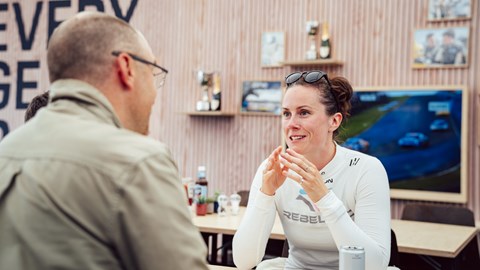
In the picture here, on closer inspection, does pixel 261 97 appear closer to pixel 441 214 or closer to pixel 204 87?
pixel 204 87

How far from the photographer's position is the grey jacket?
0.95 m

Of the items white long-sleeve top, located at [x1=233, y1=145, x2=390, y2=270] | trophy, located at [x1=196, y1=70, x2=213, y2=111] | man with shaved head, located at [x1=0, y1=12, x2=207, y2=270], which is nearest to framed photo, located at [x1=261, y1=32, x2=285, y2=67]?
trophy, located at [x1=196, y1=70, x2=213, y2=111]

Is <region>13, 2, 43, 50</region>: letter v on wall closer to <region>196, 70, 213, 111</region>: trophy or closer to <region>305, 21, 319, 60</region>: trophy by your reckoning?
<region>196, 70, 213, 111</region>: trophy

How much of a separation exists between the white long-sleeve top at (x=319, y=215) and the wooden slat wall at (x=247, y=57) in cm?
327

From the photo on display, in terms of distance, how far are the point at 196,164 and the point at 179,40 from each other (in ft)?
4.90

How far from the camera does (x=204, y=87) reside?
20.4 ft

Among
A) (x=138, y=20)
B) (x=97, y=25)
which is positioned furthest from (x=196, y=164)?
(x=97, y=25)

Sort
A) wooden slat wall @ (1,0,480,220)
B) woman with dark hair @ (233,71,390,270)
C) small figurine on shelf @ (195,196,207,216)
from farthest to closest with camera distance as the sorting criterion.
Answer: wooden slat wall @ (1,0,480,220)
small figurine on shelf @ (195,196,207,216)
woman with dark hair @ (233,71,390,270)

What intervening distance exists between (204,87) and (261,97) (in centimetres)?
69

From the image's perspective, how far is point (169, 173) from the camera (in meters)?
1.03

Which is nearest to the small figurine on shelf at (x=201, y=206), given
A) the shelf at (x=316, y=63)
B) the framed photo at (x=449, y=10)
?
the shelf at (x=316, y=63)

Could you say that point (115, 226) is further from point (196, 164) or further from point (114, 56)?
point (196, 164)

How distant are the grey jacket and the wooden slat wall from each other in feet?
15.3

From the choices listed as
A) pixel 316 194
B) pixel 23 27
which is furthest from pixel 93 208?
pixel 23 27
